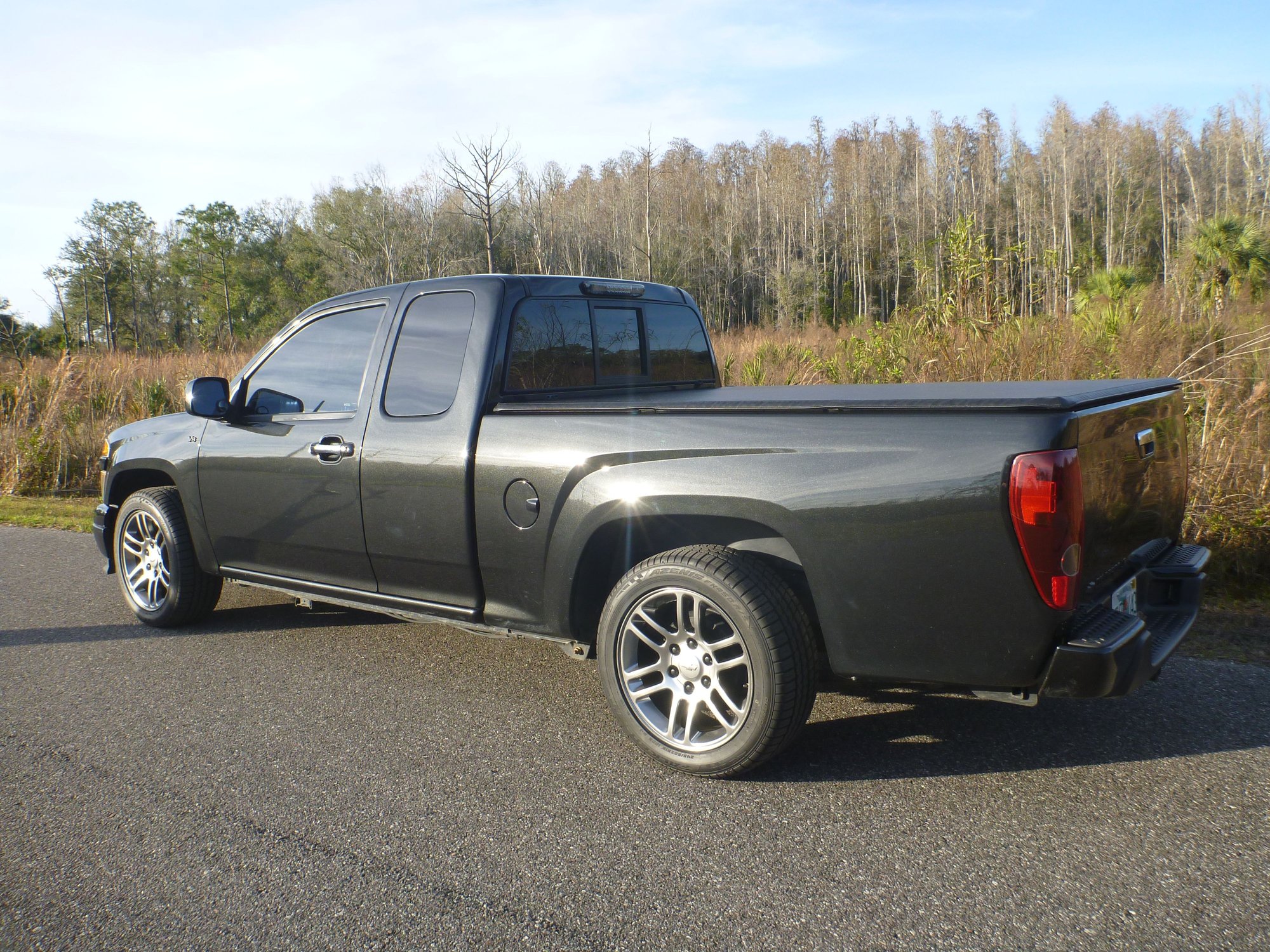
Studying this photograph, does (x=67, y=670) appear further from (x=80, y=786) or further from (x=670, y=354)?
(x=670, y=354)

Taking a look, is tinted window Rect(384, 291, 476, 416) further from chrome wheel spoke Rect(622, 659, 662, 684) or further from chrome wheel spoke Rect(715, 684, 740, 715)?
chrome wheel spoke Rect(715, 684, 740, 715)

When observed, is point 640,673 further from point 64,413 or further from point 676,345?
point 64,413

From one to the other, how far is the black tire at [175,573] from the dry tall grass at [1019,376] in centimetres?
603

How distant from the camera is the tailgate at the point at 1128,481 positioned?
9.43ft

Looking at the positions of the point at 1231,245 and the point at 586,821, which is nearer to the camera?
the point at 586,821

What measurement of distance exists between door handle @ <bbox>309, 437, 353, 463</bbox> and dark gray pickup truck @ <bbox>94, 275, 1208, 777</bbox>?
0.03 ft

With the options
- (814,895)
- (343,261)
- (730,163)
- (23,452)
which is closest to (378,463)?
(814,895)

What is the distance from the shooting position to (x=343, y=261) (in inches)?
2603

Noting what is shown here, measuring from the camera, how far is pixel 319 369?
4.73 metres

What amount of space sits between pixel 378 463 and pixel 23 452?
1011cm

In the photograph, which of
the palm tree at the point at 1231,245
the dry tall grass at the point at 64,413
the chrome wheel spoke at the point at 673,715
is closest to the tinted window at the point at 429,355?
the chrome wheel spoke at the point at 673,715

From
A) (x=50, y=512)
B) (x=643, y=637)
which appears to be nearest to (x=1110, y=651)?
(x=643, y=637)

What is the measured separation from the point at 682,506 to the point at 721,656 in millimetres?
570

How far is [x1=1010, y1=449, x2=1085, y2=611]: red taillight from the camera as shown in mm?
2678
